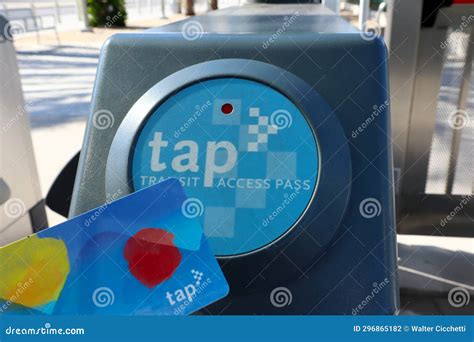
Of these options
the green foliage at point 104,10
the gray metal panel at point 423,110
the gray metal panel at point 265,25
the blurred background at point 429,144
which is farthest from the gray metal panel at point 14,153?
the green foliage at point 104,10

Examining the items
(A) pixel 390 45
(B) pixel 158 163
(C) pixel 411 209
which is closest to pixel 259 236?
(B) pixel 158 163

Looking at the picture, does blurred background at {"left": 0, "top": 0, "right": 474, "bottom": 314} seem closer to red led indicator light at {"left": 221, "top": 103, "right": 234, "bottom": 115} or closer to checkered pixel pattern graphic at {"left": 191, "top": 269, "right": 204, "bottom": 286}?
red led indicator light at {"left": 221, "top": 103, "right": 234, "bottom": 115}

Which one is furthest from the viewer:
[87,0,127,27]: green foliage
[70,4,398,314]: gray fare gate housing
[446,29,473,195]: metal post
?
[87,0,127,27]: green foliage

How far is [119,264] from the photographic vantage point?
2.58 feet

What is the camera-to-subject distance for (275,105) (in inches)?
38.7

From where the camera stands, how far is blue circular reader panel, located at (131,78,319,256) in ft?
3.08

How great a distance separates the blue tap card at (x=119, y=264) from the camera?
0.75m

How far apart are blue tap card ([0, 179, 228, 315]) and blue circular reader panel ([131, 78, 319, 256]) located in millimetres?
124

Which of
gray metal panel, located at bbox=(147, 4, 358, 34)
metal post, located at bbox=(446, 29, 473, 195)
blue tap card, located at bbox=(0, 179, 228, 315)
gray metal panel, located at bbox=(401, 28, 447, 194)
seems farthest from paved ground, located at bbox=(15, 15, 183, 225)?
metal post, located at bbox=(446, 29, 473, 195)

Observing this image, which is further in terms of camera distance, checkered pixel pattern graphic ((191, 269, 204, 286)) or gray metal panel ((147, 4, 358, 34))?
gray metal panel ((147, 4, 358, 34))

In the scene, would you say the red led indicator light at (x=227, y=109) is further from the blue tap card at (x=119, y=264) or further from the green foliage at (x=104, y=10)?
the green foliage at (x=104, y=10)

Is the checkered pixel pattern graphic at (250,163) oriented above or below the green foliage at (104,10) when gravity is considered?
above

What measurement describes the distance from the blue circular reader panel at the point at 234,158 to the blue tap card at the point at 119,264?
124mm

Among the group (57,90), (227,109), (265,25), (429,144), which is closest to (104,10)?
(57,90)
